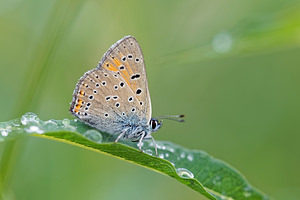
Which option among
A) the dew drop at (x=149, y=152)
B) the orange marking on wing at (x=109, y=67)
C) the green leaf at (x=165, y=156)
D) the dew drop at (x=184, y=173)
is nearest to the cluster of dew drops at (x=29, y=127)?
the green leaf at (x=165, y=156)

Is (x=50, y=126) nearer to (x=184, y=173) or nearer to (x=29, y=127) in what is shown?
(x=29, y=127)

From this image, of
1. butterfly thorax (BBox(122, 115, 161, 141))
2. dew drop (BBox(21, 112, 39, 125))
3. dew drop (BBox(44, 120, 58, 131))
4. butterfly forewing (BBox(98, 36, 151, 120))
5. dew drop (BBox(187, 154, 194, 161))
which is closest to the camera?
dew drop (BBox(44, 120, 58, 131))

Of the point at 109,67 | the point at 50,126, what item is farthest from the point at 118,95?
the point at 50,126

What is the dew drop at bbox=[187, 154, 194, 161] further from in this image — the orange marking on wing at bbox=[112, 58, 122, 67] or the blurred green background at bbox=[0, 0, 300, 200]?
the orange marking on wing at bbox=[112, 58, 122, 67]

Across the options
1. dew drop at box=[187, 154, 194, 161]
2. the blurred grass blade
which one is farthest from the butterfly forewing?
dew drop at box=[187, 154, 194, 161]

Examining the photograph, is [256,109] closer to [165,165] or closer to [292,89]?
[292,89]
